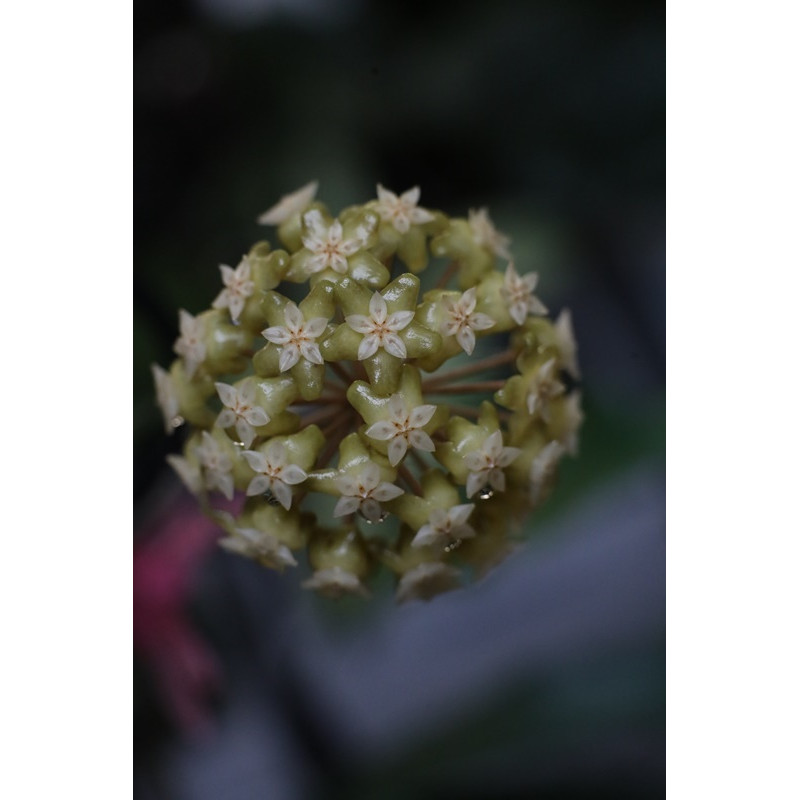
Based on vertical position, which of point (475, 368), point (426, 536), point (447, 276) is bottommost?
point (426, 536)

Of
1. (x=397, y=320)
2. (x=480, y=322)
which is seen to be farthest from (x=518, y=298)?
(x=397, y=320)

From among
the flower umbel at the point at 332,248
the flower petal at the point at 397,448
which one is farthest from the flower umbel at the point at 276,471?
the flower umbel at the point at 332,248

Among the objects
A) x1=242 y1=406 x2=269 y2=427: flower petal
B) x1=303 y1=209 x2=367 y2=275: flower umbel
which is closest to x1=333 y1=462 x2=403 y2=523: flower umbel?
x1=242 y1=406 x2=269 y2=427: flower petal

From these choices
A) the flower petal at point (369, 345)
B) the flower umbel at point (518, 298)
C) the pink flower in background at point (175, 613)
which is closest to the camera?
the flower petal at point (369, 345)

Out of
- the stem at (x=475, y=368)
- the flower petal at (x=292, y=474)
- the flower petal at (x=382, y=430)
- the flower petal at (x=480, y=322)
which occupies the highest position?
the stem at (x=475, y=368)

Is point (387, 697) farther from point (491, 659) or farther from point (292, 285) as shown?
point (292, 285)

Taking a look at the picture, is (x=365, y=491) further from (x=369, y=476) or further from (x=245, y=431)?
(x=245, y=431)

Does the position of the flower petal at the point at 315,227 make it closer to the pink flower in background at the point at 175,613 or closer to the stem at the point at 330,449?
the stem at the point at 330,449

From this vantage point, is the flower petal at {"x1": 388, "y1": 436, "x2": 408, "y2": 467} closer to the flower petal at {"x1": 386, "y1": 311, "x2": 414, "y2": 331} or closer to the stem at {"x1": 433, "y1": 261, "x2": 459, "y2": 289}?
the flower petal at {"x1": 386, "y1": 311, "x2": 414, "y2": 331}

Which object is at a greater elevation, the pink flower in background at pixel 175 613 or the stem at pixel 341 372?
the stem at pixel 341 372

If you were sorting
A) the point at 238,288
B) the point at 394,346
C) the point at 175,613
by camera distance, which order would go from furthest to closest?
the point at 175,613, the point at 238,288, the point at 394,346
